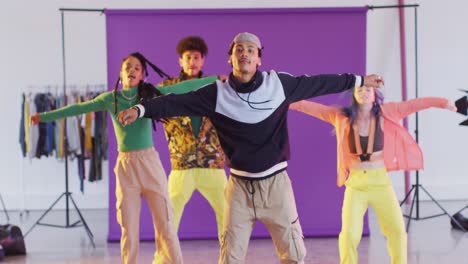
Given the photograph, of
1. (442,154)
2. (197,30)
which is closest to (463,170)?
(442,154)

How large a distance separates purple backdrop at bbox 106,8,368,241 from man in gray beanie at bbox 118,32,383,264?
104 inches

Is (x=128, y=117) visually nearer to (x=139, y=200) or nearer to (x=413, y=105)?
(x=139, y=200)

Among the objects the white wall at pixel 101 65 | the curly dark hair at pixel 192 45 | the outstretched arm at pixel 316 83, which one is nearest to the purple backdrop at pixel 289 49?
the curly dark hair at pixel 192 45

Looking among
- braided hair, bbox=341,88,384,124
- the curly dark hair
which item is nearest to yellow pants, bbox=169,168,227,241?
the curly dark hair

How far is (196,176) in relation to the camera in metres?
4.98

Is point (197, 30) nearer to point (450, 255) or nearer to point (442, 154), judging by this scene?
point (450, 255)

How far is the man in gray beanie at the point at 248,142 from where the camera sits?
3.53 metres

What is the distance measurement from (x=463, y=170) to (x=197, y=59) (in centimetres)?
480

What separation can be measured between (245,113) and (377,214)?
57.4 inches

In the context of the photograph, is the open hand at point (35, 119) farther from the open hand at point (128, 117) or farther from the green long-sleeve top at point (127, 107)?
the open hand at point (128, 117)

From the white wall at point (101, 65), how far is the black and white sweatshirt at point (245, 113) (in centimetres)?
482

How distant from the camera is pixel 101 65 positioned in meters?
8.27

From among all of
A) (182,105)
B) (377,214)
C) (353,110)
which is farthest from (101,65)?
(182,105)

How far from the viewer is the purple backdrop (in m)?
6.17
